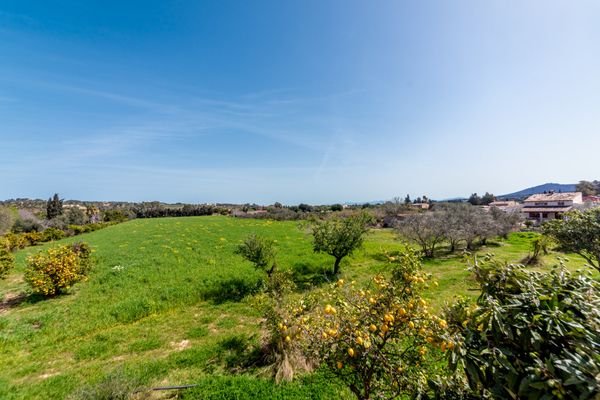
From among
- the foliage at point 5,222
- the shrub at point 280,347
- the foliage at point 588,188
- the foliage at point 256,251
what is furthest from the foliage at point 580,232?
the foliage at point 588,188

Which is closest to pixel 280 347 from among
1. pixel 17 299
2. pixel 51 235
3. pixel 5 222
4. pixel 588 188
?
pixel 17 299

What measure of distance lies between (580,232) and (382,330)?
12.4m

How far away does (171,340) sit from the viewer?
8.75 meters

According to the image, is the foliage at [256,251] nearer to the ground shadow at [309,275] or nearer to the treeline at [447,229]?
the ground shadow at [309,275]

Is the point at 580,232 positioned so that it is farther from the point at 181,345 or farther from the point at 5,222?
the point at 5,222

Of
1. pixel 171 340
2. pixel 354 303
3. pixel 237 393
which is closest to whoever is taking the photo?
pixel 354 303

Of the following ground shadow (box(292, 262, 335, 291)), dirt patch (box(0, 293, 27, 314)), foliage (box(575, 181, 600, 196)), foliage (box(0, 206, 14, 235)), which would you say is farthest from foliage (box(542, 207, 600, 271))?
foliage (box(575, 181, 600, 196))

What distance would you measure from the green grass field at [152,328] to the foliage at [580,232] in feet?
14.7

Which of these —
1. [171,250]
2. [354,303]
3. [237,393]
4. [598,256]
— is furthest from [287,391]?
[171,250]

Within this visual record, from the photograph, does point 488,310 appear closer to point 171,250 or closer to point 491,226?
point 171,250

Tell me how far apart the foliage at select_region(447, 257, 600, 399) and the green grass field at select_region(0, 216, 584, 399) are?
59cm

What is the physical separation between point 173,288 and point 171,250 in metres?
9.25

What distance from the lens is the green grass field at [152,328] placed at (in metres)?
6.33

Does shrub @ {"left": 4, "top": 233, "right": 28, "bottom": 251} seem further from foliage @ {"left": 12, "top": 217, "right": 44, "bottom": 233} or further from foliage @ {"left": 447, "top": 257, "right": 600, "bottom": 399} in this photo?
foliage @ {"left": 447, "top": 257, "right": 600, "bottom": 399}
